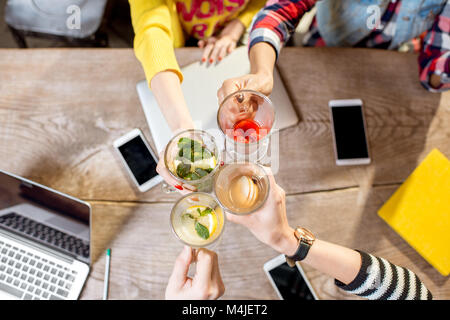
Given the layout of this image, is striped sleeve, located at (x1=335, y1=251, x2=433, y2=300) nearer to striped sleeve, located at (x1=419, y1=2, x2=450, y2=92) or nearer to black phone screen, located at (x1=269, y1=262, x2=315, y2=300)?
black phone screen, located at (x1=269, y1=262, x2=315, y2=300)

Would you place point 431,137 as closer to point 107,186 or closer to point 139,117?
point 139,117

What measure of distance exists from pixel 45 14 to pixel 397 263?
1667 mm

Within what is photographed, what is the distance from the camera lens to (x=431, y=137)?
1.08m

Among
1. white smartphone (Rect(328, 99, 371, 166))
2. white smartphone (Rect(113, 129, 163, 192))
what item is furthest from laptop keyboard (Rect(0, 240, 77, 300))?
white smartphone (Rect(328, 99, 371, 166))

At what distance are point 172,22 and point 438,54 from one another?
936mm

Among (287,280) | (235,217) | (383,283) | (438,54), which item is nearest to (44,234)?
(235,217)

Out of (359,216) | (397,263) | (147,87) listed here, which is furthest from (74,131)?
(397,263)

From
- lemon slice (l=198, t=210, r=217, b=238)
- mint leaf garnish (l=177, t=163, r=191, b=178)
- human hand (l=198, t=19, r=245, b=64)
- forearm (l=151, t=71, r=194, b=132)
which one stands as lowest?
lemon slice (l=198, t=210, r=217, b=238)

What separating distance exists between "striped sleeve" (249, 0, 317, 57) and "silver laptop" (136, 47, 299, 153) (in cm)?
9

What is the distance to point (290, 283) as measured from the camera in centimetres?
94

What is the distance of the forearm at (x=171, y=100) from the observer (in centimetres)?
91

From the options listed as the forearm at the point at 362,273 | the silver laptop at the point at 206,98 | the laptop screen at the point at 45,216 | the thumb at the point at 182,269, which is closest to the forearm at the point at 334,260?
the forearm at the point at 362,273

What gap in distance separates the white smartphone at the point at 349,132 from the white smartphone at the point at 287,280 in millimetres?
374

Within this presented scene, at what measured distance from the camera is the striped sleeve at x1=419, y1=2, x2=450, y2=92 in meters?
1.04
